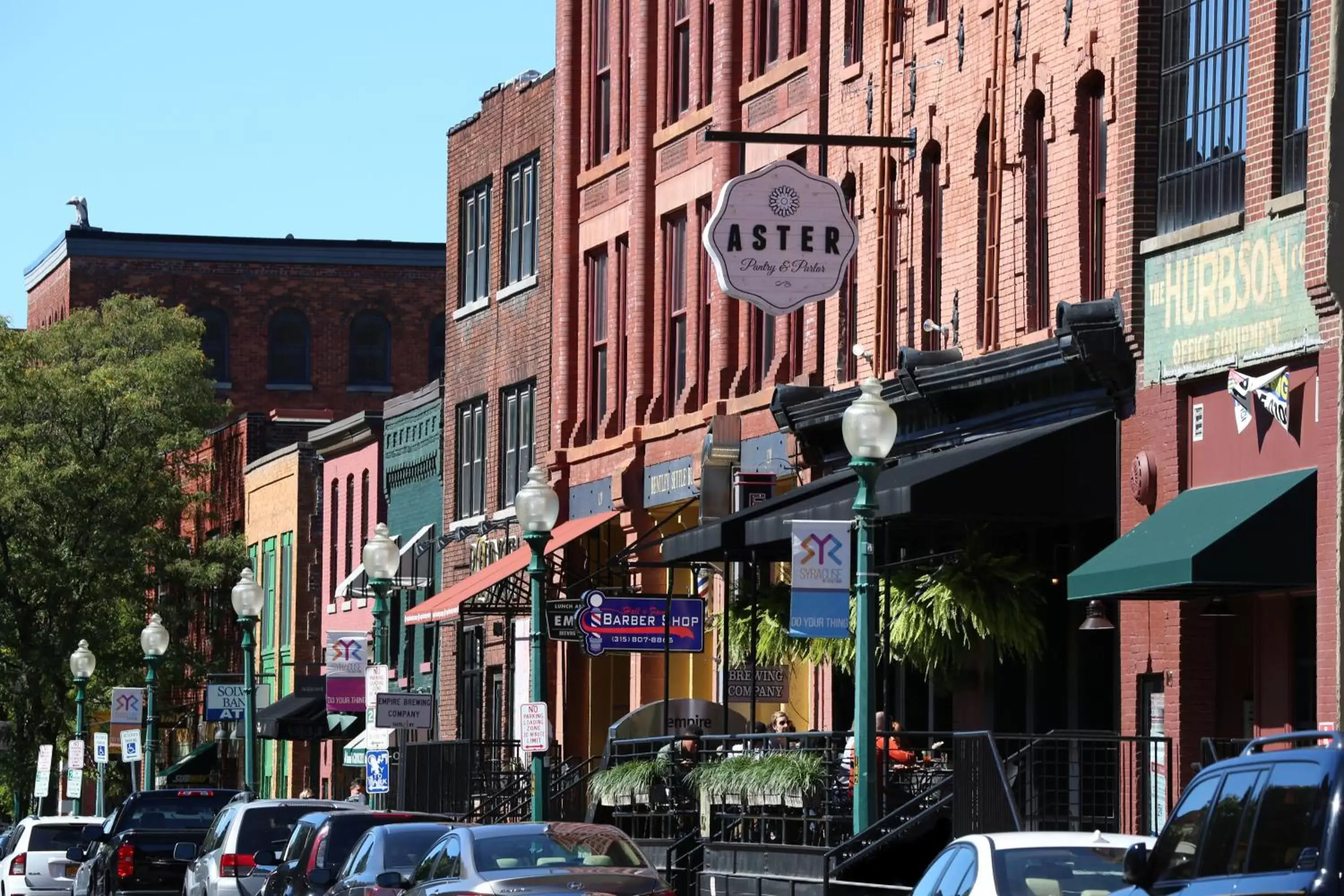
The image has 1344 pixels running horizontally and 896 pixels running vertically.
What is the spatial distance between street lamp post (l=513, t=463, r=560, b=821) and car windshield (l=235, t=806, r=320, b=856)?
2.38m

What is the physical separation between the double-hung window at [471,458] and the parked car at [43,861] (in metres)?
11.1

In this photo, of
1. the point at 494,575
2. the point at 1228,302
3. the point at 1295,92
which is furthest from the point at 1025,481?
the point at 494,575

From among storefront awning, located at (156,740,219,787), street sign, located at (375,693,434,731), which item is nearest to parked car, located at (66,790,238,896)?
street sign, located at (375,693,434,731)

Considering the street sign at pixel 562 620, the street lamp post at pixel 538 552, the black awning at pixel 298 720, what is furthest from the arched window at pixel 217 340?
the street lamp post at pixel 538 552

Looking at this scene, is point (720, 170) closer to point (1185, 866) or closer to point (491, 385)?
point (491, 385)

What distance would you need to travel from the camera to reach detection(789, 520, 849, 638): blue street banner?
2216 centimetres

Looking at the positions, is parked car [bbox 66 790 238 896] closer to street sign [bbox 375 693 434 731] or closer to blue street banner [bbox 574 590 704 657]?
street sign [bbox 375 693 434 731]

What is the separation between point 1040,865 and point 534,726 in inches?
537

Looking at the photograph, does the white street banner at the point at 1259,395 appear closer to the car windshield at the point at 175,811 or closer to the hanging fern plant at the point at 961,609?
the hanging fern plant at the point at 961,609

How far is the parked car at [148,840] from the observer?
3025cm

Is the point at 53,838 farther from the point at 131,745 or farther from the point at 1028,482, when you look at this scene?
the point at 1028,482

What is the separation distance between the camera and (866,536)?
69.8ft

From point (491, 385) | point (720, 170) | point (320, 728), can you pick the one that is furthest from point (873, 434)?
point (320, 728)

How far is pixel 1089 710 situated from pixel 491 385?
1986 cm
